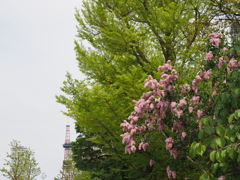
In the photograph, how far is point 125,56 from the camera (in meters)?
15.8

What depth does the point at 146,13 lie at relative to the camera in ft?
52.5

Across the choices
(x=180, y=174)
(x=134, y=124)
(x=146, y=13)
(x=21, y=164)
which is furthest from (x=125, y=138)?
(x=21, y=164)

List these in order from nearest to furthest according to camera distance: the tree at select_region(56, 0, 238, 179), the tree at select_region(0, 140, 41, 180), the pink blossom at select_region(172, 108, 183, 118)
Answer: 1. the pink blossom at select_region(172, 108, 183, 118)
2. the tree at select_region(56, 0, 238, 179)
3. the tree at select_region(0, 140, 41, 180)

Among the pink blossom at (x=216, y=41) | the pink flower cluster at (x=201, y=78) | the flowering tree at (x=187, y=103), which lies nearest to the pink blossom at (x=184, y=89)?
the flowering tree at (x=187, y=103)

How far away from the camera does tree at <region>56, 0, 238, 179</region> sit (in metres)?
12.6

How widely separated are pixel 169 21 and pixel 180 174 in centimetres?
644

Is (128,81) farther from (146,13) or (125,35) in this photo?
(146,13)

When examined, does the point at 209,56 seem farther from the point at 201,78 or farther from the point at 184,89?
the point at 184,89

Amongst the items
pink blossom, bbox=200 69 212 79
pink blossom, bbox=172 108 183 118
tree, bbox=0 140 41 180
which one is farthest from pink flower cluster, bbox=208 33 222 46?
tree, bbox=0 140 41 180

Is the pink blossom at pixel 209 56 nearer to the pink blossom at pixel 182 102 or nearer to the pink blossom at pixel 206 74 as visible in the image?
the pink blossom at pixel 206 74

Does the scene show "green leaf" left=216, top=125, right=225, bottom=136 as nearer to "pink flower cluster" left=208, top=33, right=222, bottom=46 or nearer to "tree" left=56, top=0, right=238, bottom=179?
"pink flower cluster" left=208, top=33, right=222, bottom=46

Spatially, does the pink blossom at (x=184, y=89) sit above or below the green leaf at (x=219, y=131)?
above

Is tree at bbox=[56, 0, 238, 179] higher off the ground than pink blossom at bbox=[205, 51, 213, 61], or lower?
higher

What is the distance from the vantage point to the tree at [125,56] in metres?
12.6
